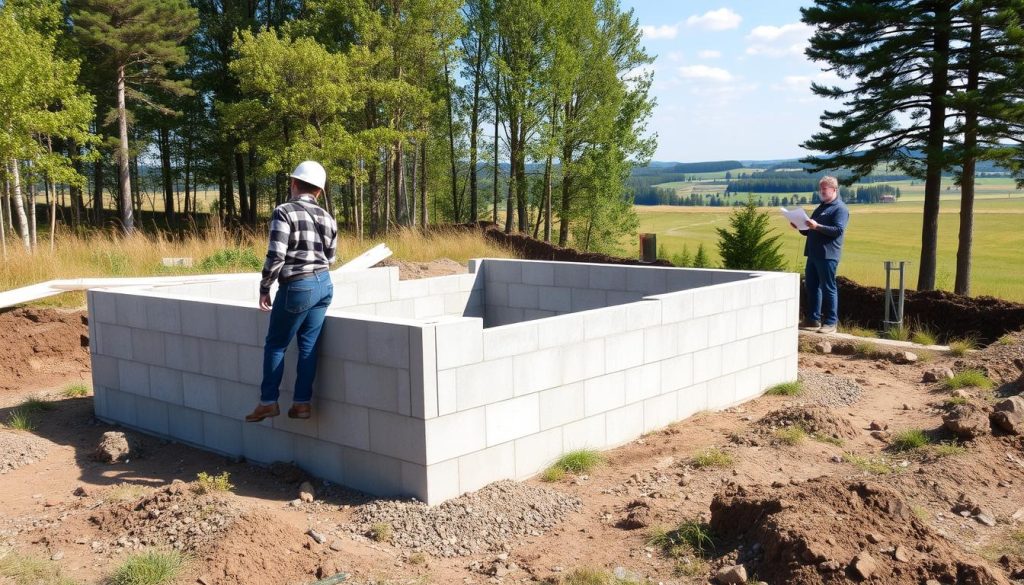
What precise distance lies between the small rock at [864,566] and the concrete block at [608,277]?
5.01m

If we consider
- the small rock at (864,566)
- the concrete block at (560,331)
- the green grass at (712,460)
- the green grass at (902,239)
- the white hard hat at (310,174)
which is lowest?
the green grass at (902,239)

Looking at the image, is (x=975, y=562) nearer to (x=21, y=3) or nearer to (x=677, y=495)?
(x=677, y=495)

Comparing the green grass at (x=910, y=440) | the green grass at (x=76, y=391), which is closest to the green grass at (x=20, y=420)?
the green grass at (x=76, y=391)

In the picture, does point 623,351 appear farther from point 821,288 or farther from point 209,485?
point 821,288

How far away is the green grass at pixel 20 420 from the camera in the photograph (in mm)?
6652

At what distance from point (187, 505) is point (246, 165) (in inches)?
1115

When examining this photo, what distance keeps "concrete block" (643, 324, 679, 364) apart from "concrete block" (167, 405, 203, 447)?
346 centimetres

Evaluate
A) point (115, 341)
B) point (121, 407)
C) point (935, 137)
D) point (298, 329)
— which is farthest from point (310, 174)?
point (935, 137)

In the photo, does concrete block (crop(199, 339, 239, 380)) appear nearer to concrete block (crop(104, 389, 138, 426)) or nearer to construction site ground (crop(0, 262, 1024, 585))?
construction site ground (crop(0, 262, 1024, 585))

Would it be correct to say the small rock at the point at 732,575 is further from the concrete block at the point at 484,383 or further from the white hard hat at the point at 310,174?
the white hard hat at the point at 310,174

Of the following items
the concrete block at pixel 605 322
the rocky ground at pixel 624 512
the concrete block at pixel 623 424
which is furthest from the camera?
the concrete block at pixel 623 424

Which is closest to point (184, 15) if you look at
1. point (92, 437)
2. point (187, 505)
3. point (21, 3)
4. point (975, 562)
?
point (21, 3)

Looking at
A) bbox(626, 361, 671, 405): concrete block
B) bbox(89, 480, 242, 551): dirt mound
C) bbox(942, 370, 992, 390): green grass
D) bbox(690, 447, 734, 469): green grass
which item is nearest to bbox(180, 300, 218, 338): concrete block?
bbox(89, 480, 242, 551): dirt mound

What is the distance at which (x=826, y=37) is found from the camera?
1634 centimetres
